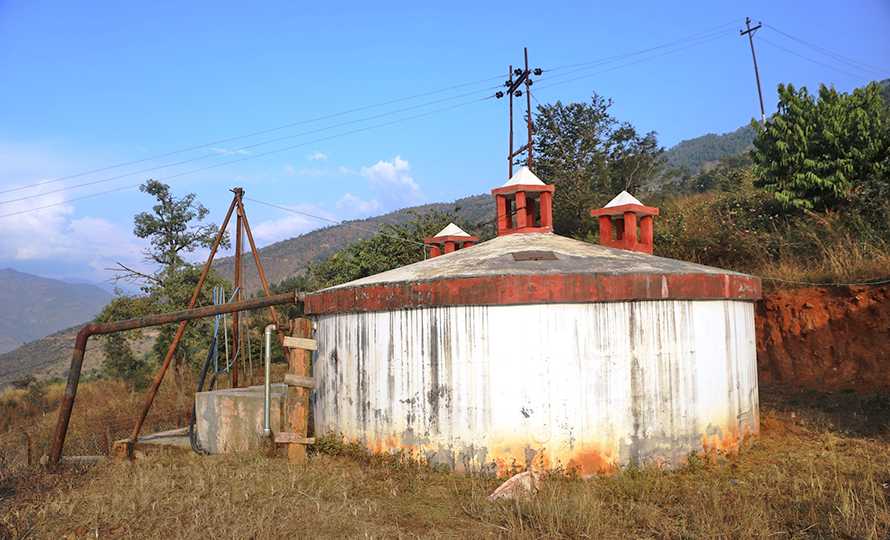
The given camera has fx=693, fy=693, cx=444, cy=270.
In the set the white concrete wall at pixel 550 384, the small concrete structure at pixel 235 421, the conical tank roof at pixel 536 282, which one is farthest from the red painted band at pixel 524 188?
the small concrete structure at pixel 235 421

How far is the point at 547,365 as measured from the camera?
8.29 m

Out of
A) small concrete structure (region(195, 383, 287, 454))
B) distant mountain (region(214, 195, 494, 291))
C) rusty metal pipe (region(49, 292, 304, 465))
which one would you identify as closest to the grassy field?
small concrete structure (region(195, 383, 287, 454))

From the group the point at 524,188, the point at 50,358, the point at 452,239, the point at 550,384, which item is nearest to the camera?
the point at 550,384

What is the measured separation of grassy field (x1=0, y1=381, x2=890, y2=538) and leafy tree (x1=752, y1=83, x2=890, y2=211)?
10.6 m

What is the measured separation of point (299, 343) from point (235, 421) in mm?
1682

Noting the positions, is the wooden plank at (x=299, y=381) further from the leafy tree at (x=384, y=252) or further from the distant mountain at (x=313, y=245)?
the distant mountain at (x=313, y=245)

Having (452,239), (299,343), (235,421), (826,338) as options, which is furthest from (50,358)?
(826,338)

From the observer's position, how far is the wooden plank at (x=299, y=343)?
A: 32.4 feet

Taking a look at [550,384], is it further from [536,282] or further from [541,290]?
[536,282]

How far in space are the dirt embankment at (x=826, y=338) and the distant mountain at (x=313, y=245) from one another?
8088 centimetres

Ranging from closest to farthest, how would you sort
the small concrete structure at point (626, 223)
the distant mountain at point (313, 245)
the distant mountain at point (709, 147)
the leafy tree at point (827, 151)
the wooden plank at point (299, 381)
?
the wooden plank at point (299, 381), the small concrete structure at point (626, 223), the leafy tree at point (827, 151), the distant mountain at point (313, 245), the distant mountain at point (709, 147)

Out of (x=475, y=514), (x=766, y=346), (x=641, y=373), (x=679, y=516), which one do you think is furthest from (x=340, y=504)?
(x=766, y=346)

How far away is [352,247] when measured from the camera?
3212 centimetres

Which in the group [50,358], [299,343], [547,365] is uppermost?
[299,343]
